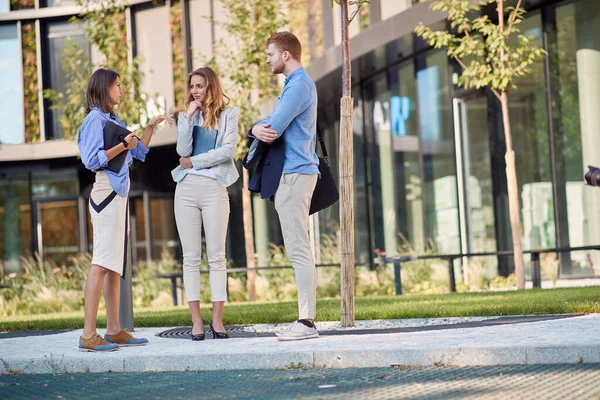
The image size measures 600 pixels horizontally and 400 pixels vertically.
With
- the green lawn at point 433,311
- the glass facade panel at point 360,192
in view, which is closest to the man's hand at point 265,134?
the green lawn at point 433,311

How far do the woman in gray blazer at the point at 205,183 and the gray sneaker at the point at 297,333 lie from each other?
0.70 metres

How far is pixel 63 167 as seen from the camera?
81.7ft

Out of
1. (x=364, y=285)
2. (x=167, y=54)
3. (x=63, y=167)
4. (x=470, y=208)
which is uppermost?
(x=167, y=54)

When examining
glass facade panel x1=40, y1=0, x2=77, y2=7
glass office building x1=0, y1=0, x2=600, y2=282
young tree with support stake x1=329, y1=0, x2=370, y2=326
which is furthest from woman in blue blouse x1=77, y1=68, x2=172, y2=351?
glass facade panel x1=40, y1=0, x2=77, y2=7

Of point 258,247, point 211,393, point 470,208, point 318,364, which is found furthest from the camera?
point 258,247

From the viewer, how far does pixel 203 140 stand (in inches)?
267

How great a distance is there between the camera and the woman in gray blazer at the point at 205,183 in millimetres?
6723

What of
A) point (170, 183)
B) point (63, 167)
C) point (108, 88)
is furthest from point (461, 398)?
point (63, 167)

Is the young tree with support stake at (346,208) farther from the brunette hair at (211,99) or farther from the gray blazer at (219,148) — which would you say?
the brunette hair at (211,99)

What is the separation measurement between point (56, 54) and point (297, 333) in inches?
780

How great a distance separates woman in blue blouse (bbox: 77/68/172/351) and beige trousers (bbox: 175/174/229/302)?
0.42 meters

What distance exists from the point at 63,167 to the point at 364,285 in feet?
38.5

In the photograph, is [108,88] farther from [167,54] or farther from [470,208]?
[167,54]

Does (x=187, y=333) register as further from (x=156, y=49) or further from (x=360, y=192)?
(x=156, y=49)
